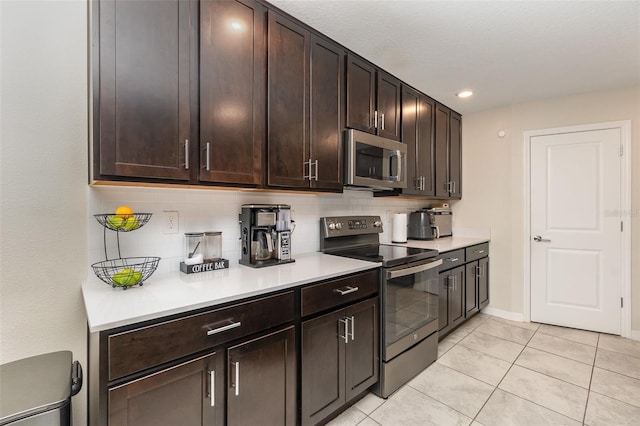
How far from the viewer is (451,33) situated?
193 cm

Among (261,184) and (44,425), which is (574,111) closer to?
(261,184)

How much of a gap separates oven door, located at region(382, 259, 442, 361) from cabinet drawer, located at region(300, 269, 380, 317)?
12cm

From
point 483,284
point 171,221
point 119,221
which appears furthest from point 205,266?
point 483,284

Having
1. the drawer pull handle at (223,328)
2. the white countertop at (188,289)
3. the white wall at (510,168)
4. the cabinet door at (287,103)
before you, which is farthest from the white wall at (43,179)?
the white wall at (510,168)

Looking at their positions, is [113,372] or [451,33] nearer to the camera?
[113,372]

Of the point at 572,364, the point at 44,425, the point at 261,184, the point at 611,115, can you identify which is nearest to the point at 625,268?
the point at 572,364

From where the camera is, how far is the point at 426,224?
10.9ft

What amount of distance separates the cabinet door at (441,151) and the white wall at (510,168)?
48cm

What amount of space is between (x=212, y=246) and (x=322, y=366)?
0.94m

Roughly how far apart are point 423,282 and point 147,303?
1.87m

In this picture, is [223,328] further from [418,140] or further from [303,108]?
[418,140]

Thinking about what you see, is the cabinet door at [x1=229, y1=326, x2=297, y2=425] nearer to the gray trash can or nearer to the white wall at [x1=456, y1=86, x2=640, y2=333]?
the gray trash can

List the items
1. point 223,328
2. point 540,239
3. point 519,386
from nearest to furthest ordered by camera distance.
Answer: point 223,328 < point 519,386 < point 540,239

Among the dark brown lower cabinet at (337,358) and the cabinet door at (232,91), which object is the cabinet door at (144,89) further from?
the dark brown lower cabinet at (337,358)
